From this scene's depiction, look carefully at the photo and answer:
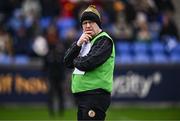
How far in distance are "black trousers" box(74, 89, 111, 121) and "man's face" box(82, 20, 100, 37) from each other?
0.68m

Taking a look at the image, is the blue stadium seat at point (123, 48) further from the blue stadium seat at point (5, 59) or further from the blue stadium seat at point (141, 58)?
the blue stadium seat at point (5, 59)

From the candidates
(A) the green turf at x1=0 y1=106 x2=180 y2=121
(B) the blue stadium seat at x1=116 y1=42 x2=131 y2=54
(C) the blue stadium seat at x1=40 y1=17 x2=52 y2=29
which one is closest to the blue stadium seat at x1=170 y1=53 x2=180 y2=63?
(B) the blue stadium seat at x1=116 y1=42 x2=131 y2=54

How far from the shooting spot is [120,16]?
67.5 feet

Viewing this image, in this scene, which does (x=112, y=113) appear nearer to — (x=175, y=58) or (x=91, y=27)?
(x=175, y=58)

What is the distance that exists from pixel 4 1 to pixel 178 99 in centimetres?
687

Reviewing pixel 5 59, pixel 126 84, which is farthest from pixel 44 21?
pixel 126 84

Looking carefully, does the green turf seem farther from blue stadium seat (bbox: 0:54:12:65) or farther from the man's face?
the man's face

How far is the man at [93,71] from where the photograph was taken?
7523 mm

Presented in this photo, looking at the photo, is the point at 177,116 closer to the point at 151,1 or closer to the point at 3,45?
the point at 151,1

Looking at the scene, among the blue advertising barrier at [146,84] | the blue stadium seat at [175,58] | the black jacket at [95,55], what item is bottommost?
the blue advertising barrier at [146,84]

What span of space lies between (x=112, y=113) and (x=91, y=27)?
10.1 metres

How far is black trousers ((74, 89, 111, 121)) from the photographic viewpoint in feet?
24.7

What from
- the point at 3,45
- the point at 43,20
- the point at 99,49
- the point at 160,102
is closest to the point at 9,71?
the point at 3,45

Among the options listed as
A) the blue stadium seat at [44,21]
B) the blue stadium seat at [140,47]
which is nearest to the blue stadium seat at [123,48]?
the blue stadium seat at [140,47]
